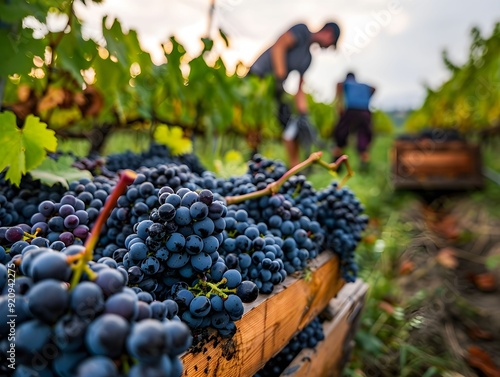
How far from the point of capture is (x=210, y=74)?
2170 mm

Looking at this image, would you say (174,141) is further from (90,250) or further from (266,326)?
(90,250)

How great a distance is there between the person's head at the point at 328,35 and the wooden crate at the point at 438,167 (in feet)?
7.29

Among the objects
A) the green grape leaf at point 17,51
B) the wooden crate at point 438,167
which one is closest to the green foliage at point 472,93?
the wooden crate at point 438,167

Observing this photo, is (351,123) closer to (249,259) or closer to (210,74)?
(210,74)

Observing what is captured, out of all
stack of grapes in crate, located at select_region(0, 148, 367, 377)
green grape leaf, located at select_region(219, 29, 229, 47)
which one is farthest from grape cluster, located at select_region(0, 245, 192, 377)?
green grape leaf, located at select_region(219, 29, 229, 47)

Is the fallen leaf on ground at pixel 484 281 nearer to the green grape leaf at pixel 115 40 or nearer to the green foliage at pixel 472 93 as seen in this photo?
the green grape leaf at pixel 115 40

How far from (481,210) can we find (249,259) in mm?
4838

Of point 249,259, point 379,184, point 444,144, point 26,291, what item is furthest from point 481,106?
point 26,291

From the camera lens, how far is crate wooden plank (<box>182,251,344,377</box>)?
68cm

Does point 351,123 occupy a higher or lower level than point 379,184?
higher

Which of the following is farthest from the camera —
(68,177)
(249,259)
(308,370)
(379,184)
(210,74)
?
(379,184)

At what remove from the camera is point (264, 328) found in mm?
833

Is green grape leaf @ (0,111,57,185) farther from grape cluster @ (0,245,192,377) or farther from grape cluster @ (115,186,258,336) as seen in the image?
grape cluster @ (0,245,192,377)

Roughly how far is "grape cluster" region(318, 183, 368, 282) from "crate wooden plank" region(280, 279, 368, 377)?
239 millimetres
